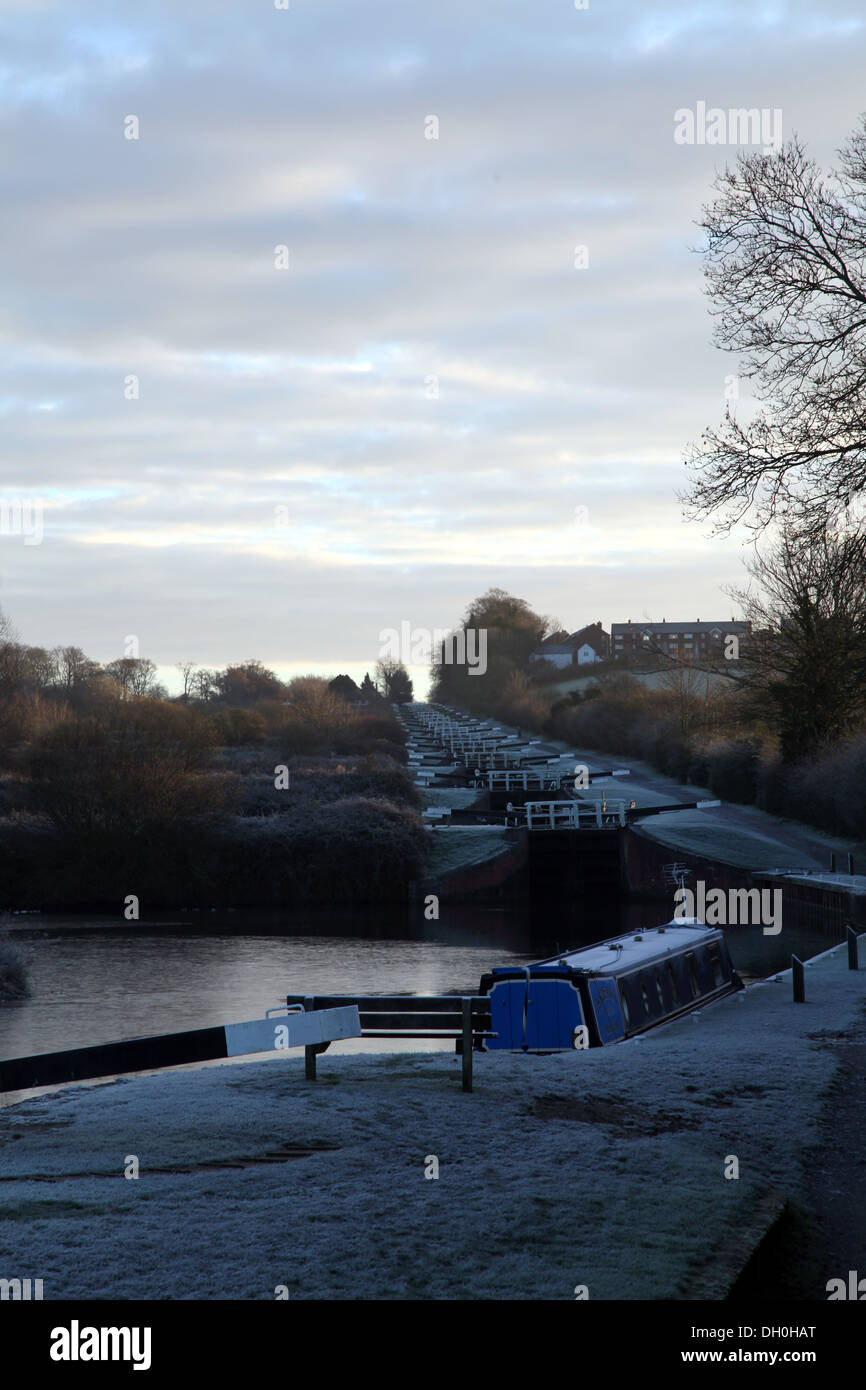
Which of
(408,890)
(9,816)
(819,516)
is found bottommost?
(408,890)

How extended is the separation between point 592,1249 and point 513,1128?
2463 millimetres

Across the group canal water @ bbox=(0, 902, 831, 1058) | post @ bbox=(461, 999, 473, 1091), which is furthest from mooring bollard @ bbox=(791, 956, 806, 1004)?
post @ bbox=(461, 999, 473, 1091)

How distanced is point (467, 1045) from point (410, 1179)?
8.02ft

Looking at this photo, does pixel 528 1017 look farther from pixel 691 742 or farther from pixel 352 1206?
pixel 691 742

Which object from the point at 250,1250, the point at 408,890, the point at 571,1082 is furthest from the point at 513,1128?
the point at 408,890

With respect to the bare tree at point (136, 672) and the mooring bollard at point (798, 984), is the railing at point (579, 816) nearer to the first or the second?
the mooring bollard at point (798, 984)

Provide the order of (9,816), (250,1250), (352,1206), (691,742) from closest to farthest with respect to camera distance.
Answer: (250,1250) → (352,1206) → (9,816) → (691,742)

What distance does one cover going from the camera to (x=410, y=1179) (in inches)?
293

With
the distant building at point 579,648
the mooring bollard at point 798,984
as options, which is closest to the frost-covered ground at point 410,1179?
the mooring bollard at point 798,984

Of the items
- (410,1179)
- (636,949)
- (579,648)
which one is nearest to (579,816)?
(636,949)

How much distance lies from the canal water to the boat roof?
262 centimetres

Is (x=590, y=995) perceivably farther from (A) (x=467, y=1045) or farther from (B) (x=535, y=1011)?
(A) (x=467, y=1045)

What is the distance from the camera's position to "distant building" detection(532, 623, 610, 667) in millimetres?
171250
